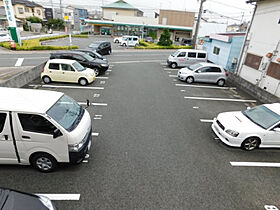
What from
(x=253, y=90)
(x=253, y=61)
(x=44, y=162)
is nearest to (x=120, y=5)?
(x=253, y=61)

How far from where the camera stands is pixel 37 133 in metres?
4.21

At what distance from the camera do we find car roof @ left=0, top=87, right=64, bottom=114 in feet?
13.7

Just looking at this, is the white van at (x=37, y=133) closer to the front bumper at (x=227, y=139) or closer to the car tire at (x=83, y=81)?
the front bumper at (x=227, y=139)

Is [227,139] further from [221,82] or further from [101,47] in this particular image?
[101,47]

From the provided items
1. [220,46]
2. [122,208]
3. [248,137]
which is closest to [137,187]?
[122,208]

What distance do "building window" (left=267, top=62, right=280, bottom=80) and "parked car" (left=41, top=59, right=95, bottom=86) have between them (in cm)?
1158

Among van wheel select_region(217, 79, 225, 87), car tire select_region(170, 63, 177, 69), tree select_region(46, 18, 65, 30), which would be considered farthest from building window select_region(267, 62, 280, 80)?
tree select_region(46, 18, 65, 30)

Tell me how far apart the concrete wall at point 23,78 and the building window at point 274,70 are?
15.3 m

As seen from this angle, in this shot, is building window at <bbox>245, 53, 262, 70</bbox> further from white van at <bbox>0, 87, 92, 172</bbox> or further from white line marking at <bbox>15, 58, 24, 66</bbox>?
white line marking at <bbox>15, 58, 24, 66</bbox>

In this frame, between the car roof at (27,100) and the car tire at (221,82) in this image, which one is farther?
the car tire at (221,82)

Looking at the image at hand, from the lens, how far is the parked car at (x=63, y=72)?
10.9 m

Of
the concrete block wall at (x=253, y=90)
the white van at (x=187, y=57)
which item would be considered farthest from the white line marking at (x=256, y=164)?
the white van at (x=187, y=57)

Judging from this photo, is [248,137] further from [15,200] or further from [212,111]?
[15,200]

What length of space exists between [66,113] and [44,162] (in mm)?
1368
